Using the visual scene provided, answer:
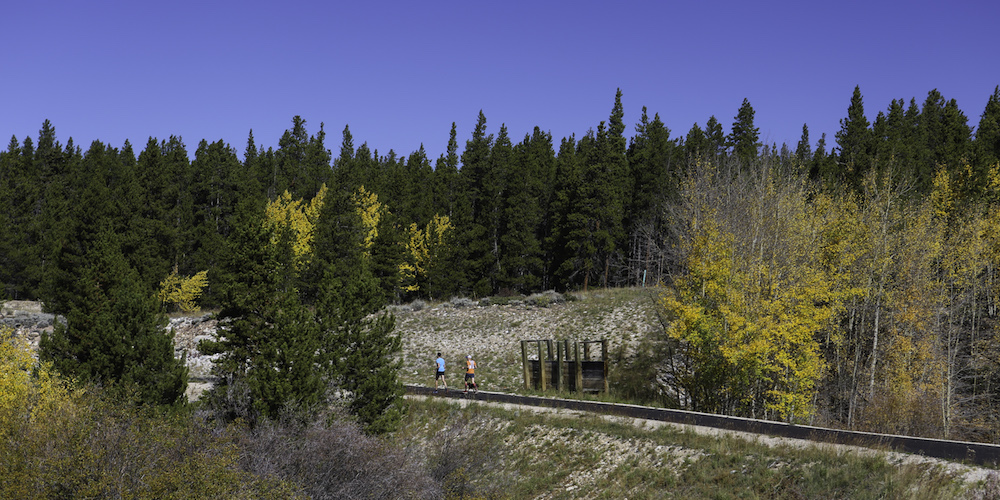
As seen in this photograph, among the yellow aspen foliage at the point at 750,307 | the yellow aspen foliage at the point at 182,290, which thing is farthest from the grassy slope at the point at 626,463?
the yellow aspen foliage at the point at 182,290

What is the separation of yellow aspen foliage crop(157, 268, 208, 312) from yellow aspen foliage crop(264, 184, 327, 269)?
26.4 feet

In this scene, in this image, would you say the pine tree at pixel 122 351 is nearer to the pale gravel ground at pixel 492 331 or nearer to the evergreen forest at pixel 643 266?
Result: the evergreen forest at pixel 643 266

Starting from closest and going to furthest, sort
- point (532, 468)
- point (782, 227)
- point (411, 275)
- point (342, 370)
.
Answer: point (532, 468), point (342, 370), point (782, 227), point (411, 275)

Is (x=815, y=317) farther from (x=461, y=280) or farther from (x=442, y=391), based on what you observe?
(x=461, y=280)

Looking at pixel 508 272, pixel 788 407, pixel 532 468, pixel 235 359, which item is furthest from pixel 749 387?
pixel 508 272

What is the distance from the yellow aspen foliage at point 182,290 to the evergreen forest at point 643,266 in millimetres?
690

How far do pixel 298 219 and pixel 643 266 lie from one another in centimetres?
3178

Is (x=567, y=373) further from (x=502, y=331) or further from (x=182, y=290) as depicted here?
(x=182, y=290)

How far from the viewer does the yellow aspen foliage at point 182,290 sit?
59.6m

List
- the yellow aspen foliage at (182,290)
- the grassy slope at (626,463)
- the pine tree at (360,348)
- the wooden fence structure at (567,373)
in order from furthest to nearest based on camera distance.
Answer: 1. the yellow aspen foliage at (182,290)
2. the wooden fence structure at (567,373)
3. the pine tree at (360,348)
4. the grassy slope at (626,463)

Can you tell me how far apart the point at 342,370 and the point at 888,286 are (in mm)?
25165

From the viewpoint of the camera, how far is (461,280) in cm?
6312

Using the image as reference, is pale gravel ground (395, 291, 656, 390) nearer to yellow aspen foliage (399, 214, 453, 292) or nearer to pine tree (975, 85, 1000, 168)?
yellow aspen foliage (399, 214, 453, 292)

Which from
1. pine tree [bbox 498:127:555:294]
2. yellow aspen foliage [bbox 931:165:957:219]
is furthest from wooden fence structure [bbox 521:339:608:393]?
pine tree [bbox 498:127:555:294]
